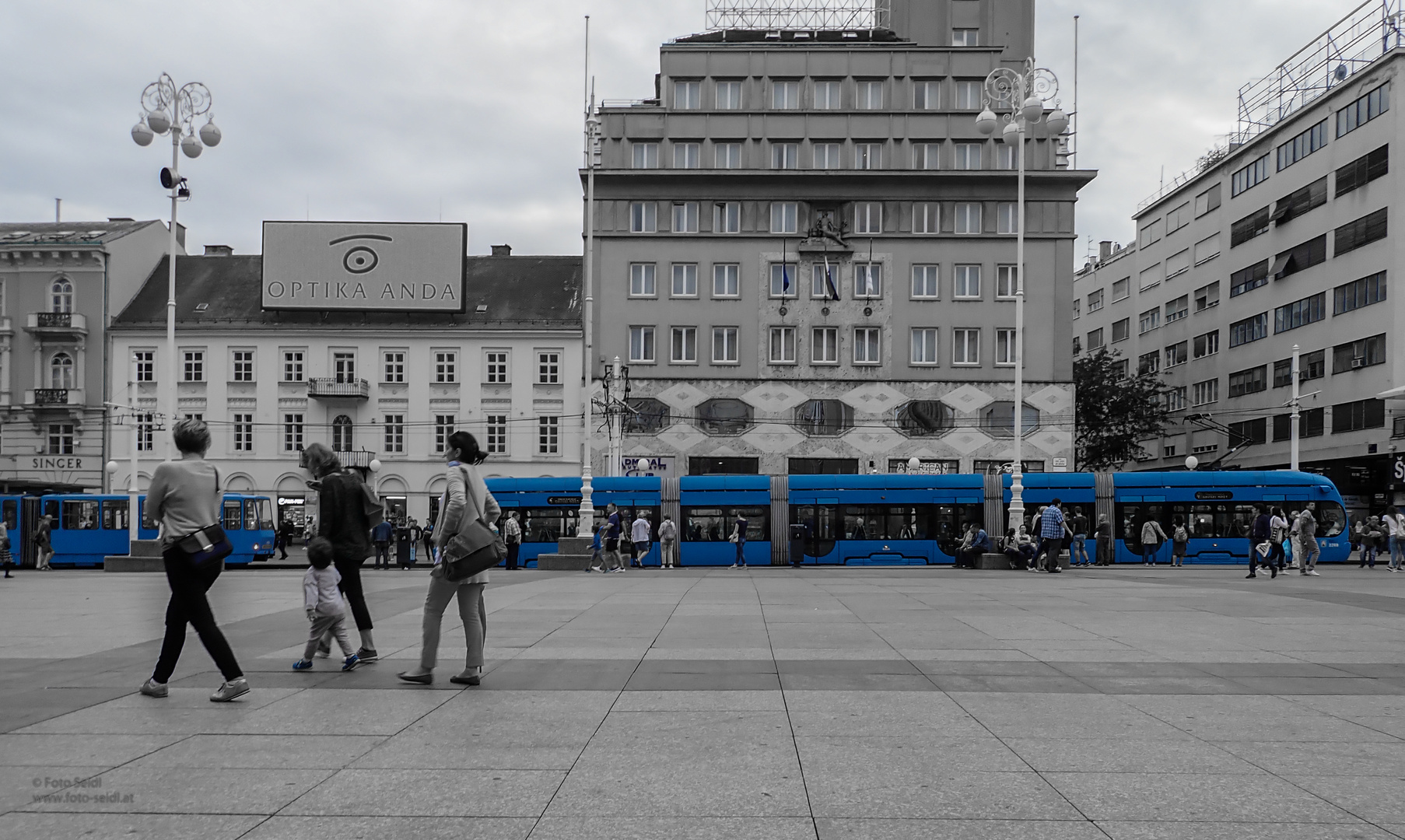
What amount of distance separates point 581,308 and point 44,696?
48.5m

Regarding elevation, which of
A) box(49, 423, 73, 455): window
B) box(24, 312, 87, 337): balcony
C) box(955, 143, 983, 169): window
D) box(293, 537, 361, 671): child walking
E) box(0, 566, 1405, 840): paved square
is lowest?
box(0, 566, 1405, 840): paved square

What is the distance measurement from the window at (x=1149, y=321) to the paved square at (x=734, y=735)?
62121mm

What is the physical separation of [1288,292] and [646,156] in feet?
105

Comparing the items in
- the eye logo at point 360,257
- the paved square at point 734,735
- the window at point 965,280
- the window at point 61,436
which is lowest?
the paved square at point 734,735

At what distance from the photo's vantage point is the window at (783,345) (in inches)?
2046

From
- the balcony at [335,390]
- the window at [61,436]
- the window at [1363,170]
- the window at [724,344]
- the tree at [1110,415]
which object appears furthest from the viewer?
the tree at [1110,415]

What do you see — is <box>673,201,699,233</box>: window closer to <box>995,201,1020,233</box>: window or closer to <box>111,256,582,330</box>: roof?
<box>111,256,582,330</box>: roof

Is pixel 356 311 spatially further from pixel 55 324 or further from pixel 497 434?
pixel 55 324

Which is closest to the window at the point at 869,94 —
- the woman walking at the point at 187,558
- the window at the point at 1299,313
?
the window at the point at 1299,313

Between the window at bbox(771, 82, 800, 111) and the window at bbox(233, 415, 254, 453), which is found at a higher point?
the window at bbox(771, 82, 800, 111)

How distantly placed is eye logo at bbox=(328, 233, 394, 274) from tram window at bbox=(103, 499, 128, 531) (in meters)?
20.9

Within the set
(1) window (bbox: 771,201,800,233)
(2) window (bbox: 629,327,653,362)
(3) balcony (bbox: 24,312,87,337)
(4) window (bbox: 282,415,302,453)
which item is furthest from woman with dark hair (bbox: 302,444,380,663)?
(3) balcony (bbox: 24,312,87,337)

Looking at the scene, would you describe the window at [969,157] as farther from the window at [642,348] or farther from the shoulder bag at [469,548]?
the shoulder bag at [469,548]

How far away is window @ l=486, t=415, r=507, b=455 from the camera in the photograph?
5328 centimetres
